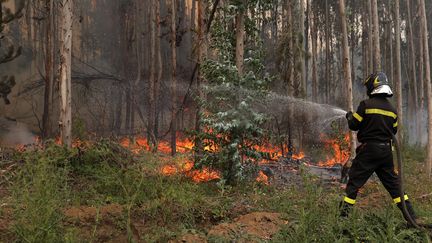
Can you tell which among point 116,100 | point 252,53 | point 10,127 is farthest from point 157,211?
point 116,100

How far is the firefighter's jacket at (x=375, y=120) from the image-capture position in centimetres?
471

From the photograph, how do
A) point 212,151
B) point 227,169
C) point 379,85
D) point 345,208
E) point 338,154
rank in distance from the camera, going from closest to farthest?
point 345,208
point 379,85
point 227,169
point 212,151
point 338,154

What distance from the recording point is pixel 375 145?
184 inches

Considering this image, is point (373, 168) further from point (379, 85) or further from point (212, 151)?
point (212, 151)

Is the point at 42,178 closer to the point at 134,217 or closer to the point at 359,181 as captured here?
the point at 134,217

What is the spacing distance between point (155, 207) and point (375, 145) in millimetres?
3364

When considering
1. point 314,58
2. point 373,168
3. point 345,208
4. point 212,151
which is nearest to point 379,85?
point 373,168

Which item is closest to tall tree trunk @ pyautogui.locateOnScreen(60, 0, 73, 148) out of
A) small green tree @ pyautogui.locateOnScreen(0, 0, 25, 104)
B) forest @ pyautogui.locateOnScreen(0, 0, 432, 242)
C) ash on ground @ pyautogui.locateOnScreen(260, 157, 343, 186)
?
forest @ pyautogui.locateOnScreen(0, 0, 432, 242)

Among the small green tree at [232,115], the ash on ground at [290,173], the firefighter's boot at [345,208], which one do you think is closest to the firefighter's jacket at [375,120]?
the firefighter's boot at [345,208]

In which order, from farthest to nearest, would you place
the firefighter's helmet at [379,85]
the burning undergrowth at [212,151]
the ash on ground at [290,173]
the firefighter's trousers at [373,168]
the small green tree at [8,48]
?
the small green tree at [8,48]
the ash on ground at [290,173]
the burning undergrowth at [212,151]
the firefighter's helmet at [379,85]
the firefighter's trousers at [373,168]

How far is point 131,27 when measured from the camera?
25.6 meters

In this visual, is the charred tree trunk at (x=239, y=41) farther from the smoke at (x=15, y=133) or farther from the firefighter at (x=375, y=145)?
the smoke at (x=15, y=133)

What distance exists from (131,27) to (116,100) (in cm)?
540

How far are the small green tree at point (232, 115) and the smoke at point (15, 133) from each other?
1380cm
